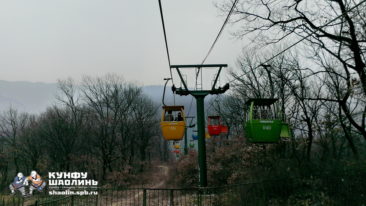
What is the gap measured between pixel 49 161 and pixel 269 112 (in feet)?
135

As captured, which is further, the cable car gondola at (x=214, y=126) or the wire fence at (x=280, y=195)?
the cable car gondola at (x=214, y=126)

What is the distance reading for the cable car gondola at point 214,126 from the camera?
2316cm

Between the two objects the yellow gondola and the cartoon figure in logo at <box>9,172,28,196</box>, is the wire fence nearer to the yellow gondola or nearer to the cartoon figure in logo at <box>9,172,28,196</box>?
the yellow gondola

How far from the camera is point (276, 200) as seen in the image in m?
13.0

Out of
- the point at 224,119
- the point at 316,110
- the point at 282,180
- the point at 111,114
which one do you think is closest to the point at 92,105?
the point at 111,114

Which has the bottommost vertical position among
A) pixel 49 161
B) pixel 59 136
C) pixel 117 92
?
pixel 49 161

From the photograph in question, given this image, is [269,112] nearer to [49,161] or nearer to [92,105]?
[92,105]

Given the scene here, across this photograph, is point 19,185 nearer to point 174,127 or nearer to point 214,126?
point 214,126

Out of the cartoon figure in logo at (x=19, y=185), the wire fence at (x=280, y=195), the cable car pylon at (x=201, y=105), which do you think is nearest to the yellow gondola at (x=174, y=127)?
the cable car pylon at (x=201, y=105)

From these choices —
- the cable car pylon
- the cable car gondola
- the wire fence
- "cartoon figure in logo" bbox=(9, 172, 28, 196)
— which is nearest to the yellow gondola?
the cable car pylon

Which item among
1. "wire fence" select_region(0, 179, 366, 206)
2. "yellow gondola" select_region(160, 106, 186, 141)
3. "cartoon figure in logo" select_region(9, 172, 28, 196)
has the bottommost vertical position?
"cartoon figure in logo" select_region(9, 172, 28, 196)

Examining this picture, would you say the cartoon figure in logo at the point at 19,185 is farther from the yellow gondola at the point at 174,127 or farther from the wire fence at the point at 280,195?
the yellow gondola at the point at 174,127

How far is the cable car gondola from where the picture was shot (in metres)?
23.2

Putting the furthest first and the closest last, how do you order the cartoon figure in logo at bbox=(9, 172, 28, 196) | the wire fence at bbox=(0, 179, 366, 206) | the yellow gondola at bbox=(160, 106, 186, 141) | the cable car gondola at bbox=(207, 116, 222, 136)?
the cartoon figure in logo at bbox=(9, 172, 28, 196) → the cable car gondola at bbox=(207, 116, 222, 136) → the yellow gondola at bbox=(160, 106, 186, 141) → the wire fence at bbox=(0, 179, 366, 206)
